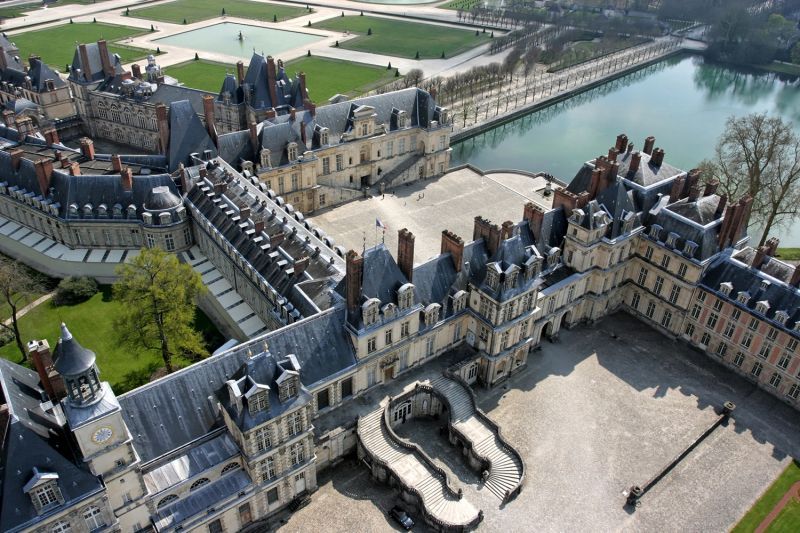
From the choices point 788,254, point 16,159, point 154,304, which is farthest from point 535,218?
point 16,159

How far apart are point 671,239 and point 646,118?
82993mm

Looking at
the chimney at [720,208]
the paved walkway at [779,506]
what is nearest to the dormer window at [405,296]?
the paved walkway at [779,506]

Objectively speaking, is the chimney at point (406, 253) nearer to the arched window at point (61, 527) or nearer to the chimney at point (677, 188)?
the arched window at point (61, 527)

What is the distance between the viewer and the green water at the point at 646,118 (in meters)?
117

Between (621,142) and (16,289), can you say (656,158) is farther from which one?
(16,289)

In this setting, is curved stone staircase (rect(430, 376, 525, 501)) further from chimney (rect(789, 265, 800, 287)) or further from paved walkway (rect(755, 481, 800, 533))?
chimney (rect(789, 265, 800, 287))

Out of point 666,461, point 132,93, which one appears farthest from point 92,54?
point 666,461

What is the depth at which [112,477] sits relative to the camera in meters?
38.5

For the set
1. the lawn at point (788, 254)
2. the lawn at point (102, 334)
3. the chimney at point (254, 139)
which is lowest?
the lawn at point (102, 334)

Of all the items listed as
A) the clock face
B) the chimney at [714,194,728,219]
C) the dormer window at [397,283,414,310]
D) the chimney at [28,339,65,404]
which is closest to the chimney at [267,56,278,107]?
the dormer window at [397,283,414,310]

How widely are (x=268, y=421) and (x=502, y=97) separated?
111m

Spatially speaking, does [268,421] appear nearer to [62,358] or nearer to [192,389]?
[192,389]

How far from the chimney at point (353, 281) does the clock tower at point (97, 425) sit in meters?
19.1

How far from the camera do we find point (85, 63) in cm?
10612
